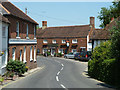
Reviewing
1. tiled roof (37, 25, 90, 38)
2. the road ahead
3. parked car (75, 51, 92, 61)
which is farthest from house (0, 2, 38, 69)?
tiled roof (37, 25, 90, 38)

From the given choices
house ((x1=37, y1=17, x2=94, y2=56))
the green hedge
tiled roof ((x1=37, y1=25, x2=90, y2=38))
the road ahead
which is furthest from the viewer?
tiled roof ((x1=37, y1=25, x2=90, y2=38))

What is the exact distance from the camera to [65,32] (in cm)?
6241

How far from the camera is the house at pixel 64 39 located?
5750 cm

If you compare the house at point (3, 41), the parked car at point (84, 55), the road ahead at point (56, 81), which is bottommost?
the road ahead at point (56, 81)

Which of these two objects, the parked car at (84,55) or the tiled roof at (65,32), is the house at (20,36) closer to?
the parked car at (84,55)

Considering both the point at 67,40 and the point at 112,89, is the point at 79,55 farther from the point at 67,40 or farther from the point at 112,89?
the point at 112,89

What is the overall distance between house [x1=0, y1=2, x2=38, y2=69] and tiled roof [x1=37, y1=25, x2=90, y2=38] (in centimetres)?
2909

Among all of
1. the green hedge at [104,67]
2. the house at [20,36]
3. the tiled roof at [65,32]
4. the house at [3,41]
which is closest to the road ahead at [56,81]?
the green hedge at [104,67]

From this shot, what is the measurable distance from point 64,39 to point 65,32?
2922 millimetres

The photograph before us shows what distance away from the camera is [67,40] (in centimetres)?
5984

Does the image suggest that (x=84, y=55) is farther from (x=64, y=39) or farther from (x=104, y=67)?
(x=104, y=67)

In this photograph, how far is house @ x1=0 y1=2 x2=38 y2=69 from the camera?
2264 cm

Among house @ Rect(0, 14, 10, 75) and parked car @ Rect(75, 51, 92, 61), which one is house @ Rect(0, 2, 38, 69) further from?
parked car @ Rect(75, 51, 92, 61)

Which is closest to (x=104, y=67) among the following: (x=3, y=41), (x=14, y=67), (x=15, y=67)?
(x=15, y=67)
